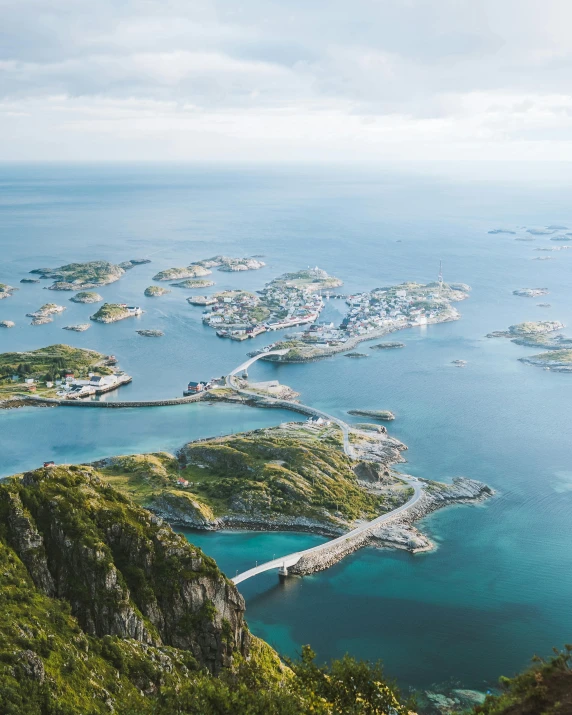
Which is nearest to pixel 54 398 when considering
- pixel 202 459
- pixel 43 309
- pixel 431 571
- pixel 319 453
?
pixel 202 459

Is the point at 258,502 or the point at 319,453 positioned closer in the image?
the point at 258,502

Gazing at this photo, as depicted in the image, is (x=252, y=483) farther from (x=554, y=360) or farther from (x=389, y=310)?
(x=389, y=310)

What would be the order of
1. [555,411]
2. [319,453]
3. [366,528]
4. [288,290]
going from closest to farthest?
[366,528], [319,453], [555,411], [288,290]

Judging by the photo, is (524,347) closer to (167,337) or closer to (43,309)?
(167,337)

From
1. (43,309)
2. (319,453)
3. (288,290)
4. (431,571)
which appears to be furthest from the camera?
(288,290)

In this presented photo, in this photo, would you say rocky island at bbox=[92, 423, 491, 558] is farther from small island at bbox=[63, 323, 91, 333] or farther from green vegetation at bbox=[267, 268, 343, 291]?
green vegetation at bbox=[267, 268, 343, 291]

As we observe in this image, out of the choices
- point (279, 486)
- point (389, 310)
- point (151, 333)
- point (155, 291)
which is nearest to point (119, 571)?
point (279, 486)
